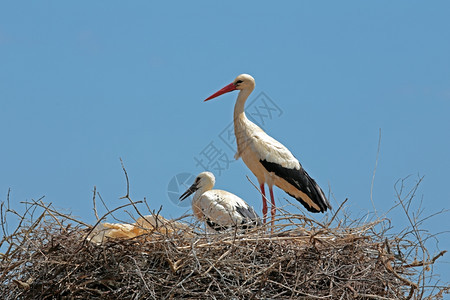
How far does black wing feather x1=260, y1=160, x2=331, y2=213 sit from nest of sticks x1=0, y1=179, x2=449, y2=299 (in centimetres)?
241

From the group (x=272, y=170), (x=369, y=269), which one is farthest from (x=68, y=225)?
(x=272, y=170)

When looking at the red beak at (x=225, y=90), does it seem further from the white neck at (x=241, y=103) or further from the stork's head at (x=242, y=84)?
the white neck at (x=241, y=103)

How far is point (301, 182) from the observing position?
7.76 meters

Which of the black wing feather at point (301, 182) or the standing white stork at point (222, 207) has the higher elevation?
the black wing feather at point (301, 182)

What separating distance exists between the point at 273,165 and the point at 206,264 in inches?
117

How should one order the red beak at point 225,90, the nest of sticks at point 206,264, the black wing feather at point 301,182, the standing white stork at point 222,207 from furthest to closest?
the red beak at point 225,90, the black wing feather at point 301,182, the standing white stork at point 222,207, the nest of sticks at point 206,264

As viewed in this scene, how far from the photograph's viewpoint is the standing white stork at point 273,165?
25.4 feet

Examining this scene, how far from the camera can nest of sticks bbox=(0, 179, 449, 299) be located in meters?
4.84

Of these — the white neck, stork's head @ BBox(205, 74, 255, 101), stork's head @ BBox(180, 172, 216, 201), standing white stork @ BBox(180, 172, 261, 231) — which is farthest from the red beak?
standing white stork @ BBox(180, 172, 261, 231)

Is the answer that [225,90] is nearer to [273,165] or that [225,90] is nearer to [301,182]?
[273,165]

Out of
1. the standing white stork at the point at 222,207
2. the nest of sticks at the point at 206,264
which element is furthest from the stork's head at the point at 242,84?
the nest of sticks at the point at 206,264

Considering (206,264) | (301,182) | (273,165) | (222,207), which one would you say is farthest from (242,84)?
(206,264)

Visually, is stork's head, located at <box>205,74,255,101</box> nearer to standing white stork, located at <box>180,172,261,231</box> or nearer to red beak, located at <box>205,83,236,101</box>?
red beak, located at <box>205,83,236,101</box>

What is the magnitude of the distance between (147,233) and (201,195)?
2430mm
